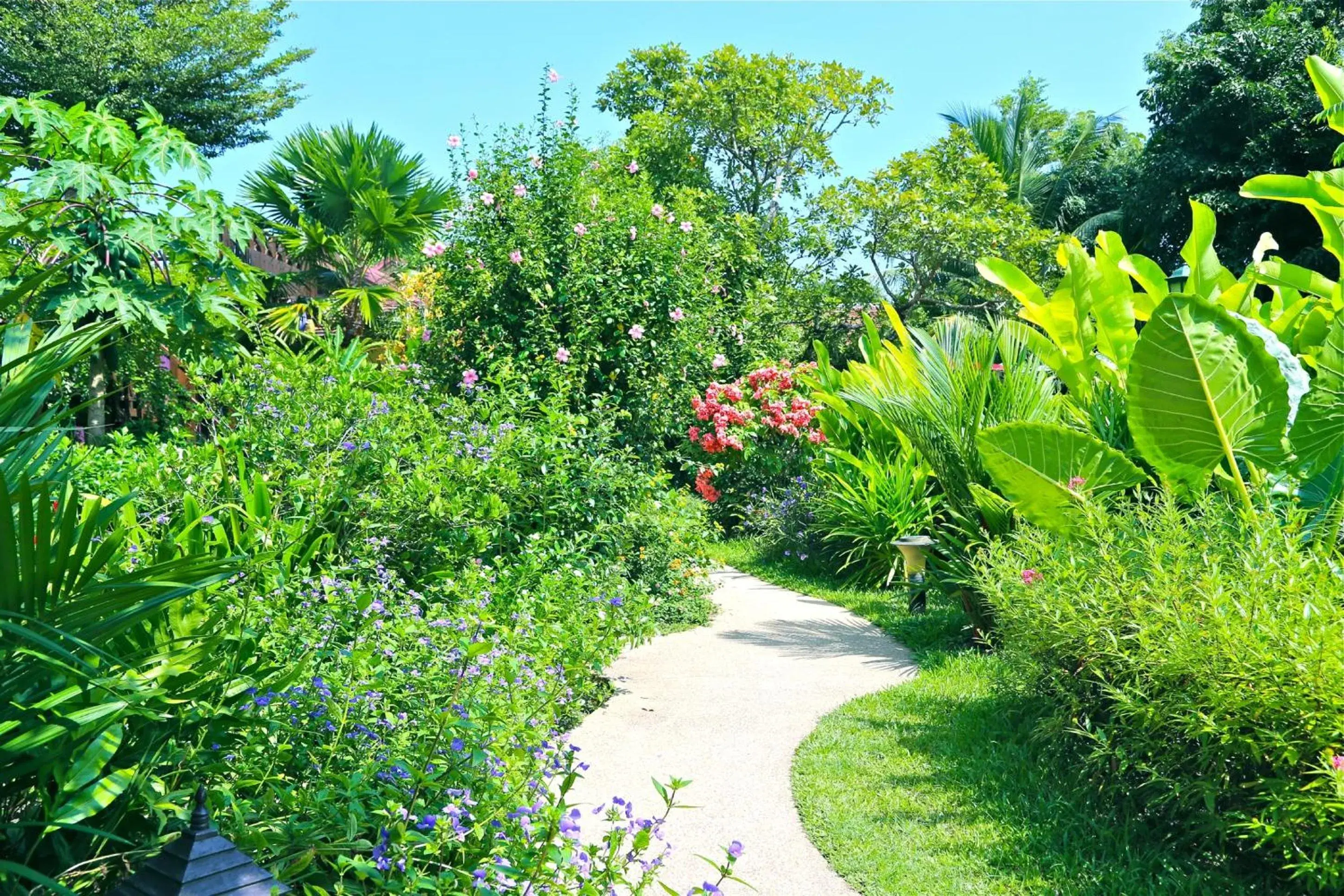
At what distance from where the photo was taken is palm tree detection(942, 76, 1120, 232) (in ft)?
84.3

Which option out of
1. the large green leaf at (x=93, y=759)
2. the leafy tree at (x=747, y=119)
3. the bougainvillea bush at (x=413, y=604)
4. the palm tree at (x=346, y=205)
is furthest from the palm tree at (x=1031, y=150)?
the large green leaf at (x=93, y=759)

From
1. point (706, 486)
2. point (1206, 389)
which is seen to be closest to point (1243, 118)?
point (706, 486)

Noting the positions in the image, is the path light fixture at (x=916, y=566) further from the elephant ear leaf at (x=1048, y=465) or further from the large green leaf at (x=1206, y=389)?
the large green leaf at (x=1206, y=389)

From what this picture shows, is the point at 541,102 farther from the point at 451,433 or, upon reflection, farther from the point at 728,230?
the point at 728,230

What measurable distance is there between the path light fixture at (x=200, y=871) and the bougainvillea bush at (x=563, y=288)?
5411mm

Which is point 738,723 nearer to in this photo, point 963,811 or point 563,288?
point 963,811

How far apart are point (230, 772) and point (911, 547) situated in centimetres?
504

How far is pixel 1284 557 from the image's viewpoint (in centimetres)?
304

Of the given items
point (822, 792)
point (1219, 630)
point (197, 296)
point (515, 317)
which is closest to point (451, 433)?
point (197, 296)

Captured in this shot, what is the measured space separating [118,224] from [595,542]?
2962 millimetres

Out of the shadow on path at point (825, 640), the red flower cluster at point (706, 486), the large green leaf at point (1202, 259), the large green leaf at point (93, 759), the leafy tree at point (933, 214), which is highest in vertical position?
the leafy tree at point (933, 214)

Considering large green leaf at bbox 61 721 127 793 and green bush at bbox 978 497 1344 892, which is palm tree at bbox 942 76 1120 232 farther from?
large green leaf at bbox 61 721 127 793

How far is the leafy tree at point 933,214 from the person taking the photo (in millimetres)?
16188

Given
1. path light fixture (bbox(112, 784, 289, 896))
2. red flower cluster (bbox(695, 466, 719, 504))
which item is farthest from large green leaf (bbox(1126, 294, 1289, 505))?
red flower cluster (bbox(695, 466, 719, 504))
